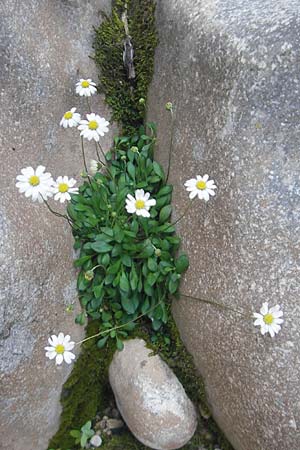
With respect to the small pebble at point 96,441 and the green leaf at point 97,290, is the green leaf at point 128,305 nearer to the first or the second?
the green leaf at point 97,290

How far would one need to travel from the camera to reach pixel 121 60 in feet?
9.63

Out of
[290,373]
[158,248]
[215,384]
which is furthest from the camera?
[158,248]

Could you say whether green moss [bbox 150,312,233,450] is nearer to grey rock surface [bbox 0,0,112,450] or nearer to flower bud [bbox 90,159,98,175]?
grey rock surface [bbox 0,0,112,450]

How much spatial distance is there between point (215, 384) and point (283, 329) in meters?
0.47

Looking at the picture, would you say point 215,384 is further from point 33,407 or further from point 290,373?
point 33,407

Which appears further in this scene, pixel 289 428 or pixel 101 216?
pixel 101 216

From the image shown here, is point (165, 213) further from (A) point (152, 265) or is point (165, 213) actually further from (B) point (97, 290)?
(B) point (97, 290)

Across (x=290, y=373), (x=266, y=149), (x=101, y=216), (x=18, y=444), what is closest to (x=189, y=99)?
(x=266, y=149)

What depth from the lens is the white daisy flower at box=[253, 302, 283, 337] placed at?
208cm

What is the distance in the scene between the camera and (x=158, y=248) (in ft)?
8.41

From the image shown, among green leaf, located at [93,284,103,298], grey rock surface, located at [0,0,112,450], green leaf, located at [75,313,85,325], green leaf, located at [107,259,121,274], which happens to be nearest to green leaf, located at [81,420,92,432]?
grey rock surface, located at [0,0,112,450]

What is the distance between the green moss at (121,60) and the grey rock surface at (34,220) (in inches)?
5.0

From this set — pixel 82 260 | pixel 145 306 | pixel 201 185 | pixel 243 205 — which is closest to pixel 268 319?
pixel 243 205

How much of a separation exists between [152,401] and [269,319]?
2.25ft
